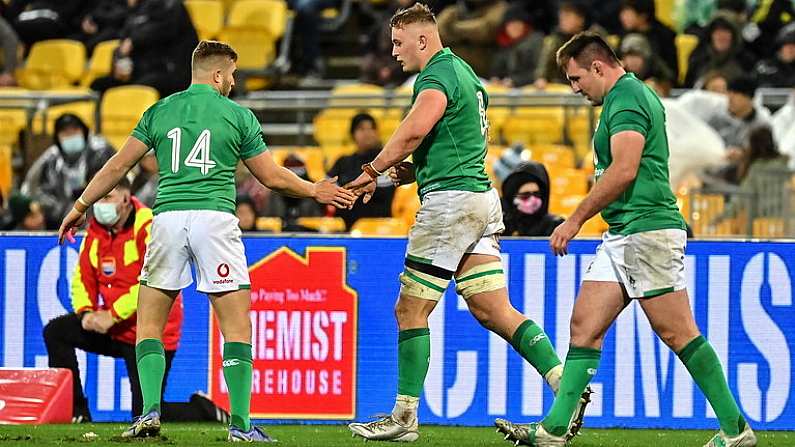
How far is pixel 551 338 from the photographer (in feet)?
35.0

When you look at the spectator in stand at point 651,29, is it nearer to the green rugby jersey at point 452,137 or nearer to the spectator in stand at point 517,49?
the spectator in stand at point 517,49

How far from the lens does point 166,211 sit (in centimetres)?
827

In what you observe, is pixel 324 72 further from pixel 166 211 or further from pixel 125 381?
pixel 166 211

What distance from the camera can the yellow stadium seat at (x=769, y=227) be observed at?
13.2 metres

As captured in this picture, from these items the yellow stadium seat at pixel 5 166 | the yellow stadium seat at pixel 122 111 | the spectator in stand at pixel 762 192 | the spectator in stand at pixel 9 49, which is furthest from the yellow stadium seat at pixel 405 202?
the spectator in stand at pixel 9 49

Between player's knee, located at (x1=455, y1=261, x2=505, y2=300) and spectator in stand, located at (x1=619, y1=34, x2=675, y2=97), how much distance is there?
285 inches

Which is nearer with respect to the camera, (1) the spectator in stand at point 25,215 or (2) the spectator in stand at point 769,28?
(1) the spectator in stand at point 25,215

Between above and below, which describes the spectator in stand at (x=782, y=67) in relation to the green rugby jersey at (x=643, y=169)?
above

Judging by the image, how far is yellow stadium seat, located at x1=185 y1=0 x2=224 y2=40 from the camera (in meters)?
19.4

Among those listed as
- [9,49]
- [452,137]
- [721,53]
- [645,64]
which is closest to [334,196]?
[452,137]

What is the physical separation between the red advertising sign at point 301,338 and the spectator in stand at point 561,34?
5.67 meters

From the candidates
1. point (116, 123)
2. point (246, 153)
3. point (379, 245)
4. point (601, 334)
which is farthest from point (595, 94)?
point (116, 123)

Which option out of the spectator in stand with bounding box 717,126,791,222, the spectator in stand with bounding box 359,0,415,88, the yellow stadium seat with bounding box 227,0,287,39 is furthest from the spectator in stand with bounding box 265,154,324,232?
the yellow stadium seat with bounding box 227,0,287,39

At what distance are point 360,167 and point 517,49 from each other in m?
3.44
